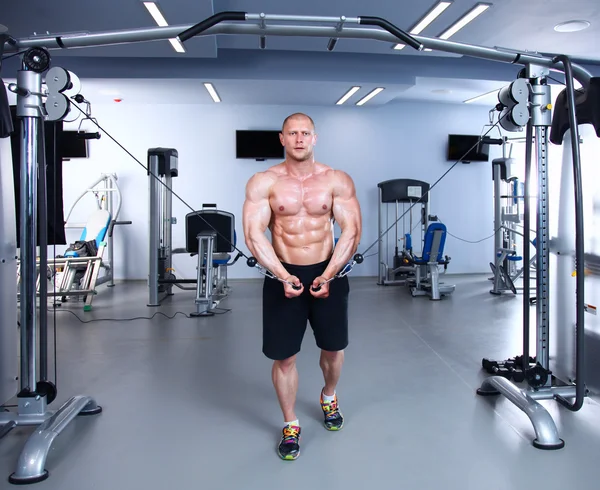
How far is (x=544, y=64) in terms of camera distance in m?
2.34

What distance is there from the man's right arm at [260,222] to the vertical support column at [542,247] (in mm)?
1320

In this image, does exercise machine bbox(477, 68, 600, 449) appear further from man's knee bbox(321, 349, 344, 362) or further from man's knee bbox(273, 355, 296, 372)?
man's knee bbox(273, 355, 296, 372)

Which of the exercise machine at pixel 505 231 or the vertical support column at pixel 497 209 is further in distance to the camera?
the vertical support column at pixel 497 209

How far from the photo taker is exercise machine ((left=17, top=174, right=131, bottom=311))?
5145 mm

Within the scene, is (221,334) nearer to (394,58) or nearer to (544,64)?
(544,64)

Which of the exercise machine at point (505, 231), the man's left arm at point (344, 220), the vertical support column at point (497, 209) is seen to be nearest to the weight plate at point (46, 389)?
the man's left arm at point (344, 220)

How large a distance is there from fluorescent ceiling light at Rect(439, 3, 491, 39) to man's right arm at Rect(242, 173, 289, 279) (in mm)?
2895

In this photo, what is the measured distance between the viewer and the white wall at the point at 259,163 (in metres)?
6.75

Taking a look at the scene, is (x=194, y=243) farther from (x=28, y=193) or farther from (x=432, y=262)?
(x=28, y=193)

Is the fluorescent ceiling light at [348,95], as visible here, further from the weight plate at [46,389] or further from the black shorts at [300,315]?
the weight plate at [46,389]

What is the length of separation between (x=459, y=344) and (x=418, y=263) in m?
2.14

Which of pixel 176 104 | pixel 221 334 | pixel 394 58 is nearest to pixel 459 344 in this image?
pixel 221 334

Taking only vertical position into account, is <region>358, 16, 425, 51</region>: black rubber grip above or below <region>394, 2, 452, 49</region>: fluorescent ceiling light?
below

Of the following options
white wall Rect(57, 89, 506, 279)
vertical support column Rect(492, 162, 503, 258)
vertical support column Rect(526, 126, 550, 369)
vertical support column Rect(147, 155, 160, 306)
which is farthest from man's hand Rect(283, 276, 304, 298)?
white wall Rect(57, 89, 506, 279)
